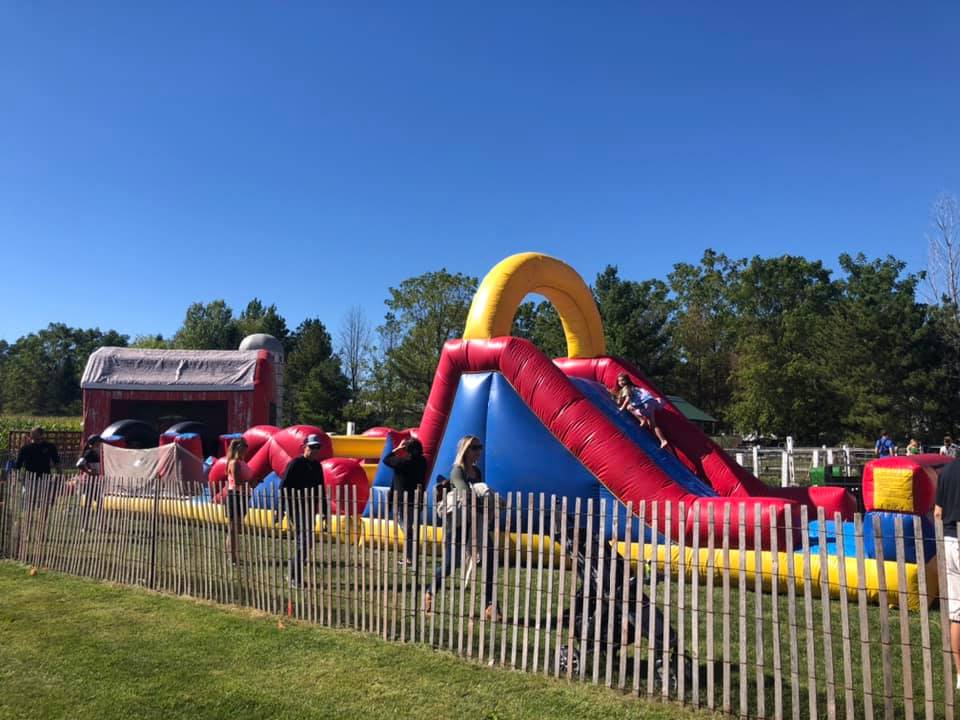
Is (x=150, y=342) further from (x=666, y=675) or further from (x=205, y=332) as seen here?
(x=666, y=675)

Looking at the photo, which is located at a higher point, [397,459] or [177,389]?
[177,389]

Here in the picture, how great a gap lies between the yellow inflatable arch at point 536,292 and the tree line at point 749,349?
75.2 ft

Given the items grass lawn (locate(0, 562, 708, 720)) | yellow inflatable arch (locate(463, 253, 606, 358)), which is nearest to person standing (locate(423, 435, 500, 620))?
grass lawn (locate(0, 562, 708, 720))

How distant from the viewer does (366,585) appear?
6219 millimetres

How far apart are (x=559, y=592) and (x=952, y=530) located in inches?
96.7

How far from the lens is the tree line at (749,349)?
36.3m

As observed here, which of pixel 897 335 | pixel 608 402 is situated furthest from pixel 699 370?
pixel 608 402

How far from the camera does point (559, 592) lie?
4941 mm

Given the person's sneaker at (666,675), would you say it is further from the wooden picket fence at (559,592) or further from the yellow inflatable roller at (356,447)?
the yellow inflatable roller at (356,447)

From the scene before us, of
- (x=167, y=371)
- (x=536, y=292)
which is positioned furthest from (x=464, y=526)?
(x=167, y=371)

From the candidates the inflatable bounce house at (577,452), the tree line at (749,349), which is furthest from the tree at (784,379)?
the inflatable bounce house at (577,452)

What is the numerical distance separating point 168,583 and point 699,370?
46.0m

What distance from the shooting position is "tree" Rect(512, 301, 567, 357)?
44.7m

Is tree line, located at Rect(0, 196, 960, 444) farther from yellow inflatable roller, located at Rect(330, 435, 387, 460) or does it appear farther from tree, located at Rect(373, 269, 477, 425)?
yellow inflatable roller, located at Rect(330, 435, 387, 460)
